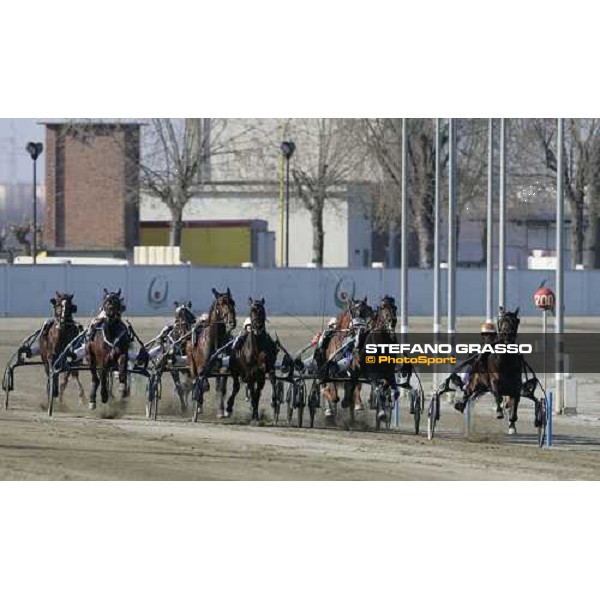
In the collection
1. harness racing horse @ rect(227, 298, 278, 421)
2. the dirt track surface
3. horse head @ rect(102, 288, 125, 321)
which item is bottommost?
the dirt track surface

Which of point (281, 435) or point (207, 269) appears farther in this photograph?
point (207, 269)

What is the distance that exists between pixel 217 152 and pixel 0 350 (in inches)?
778

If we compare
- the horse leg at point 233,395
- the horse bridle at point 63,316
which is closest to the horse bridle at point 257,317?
the horse leg at point 233,395

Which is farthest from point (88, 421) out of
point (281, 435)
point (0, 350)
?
point (0, 350)

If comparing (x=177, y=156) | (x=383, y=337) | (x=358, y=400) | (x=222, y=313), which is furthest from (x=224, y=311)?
(x=177, y=156)

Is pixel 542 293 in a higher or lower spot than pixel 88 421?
higher

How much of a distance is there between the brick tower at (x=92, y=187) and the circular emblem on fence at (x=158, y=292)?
8.02m

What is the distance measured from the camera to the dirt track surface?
65.8 feet

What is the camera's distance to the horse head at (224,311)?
24922mm

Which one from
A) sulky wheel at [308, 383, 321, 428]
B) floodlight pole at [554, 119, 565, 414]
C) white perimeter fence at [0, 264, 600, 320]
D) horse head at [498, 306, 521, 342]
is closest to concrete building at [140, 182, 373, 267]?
white perimeter fence at [0, 264, 600, 320]

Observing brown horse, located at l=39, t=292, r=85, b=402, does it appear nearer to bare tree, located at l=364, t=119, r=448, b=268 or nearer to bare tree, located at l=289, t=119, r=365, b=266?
bare tree, located at l=364, t=119, r=448, b=268

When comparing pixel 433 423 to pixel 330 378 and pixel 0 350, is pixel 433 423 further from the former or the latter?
pixel 0 350

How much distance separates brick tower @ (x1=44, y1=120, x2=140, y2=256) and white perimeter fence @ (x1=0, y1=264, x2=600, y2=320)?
794 centimetres

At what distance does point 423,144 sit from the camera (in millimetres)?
51750
